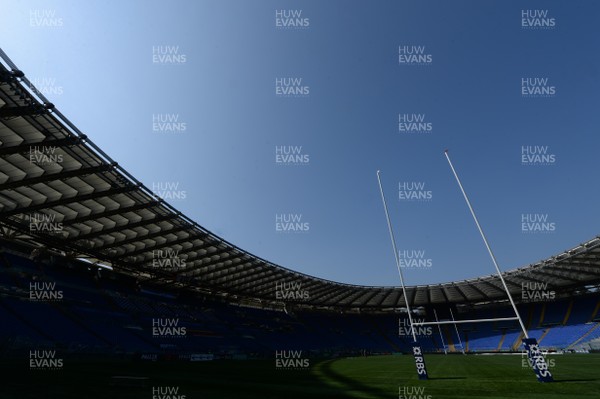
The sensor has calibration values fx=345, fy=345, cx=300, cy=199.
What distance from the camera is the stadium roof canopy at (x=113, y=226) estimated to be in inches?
663

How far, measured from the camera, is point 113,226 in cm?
2800

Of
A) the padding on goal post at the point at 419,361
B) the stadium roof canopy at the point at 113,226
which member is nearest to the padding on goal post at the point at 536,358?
the padding on goal post at the point at 419,361

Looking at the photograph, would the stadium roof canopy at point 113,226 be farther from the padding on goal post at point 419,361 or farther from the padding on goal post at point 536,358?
the padding on goal post at point 536,358

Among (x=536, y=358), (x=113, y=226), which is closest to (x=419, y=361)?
(x=536, y=358)

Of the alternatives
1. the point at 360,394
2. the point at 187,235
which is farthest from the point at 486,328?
the point at 360,394

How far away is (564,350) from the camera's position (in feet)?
149

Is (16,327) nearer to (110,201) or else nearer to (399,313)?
(110,201)

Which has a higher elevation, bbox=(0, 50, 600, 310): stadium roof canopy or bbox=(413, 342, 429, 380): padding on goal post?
bbox=(0, 50, 600, 310): stadium roof canopy

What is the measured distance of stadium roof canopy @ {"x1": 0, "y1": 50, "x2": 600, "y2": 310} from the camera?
55.3ft

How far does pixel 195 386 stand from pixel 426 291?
5660 centimetres

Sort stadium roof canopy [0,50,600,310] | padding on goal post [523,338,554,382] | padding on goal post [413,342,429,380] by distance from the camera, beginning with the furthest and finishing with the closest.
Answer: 1. stadium roof canopy [0,50,600,310]
2. padding on goal post [413,342,429,380]
3. padding on goal post [523,338,554,382]

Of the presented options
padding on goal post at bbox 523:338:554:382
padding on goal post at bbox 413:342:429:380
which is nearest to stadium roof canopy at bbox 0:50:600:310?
padding on goal post at bbox 413:342:429:380

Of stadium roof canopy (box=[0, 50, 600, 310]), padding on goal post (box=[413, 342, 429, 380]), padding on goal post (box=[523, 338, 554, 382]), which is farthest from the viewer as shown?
stadium roof canopy (box=[0, 50, 600, 310])

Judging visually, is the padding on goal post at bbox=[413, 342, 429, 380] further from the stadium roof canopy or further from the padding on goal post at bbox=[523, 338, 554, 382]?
the stadium roof canopy
